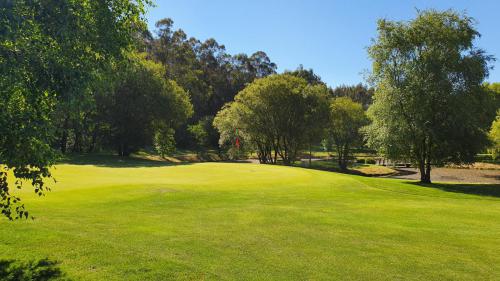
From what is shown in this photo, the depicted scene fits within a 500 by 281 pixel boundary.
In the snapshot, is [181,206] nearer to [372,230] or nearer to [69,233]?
[69,233]

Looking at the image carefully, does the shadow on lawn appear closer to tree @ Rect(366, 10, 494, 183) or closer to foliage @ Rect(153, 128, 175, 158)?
tree @ Rect(366, 10, 494, 183)

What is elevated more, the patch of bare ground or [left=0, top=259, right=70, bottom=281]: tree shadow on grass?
the patch of bare ground

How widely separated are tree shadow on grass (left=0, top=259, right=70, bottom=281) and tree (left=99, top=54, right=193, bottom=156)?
53.4 meters

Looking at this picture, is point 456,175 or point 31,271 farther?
point 456,175

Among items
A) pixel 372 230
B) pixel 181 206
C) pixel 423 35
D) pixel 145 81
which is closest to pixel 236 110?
pixel 145 81

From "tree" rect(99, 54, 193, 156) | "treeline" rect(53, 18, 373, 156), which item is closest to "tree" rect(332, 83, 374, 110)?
"treeline" rect(53, 18, 373, 156)

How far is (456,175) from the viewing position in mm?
61469

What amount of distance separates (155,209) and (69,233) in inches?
207

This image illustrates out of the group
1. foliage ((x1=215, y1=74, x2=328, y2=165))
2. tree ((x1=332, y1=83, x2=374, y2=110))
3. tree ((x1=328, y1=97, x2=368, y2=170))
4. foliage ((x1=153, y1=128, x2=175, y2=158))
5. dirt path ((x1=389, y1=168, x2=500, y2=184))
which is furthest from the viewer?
tree ((x1=332, y1=83, x2=374, y2=110))

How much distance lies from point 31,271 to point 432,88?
32.7 m

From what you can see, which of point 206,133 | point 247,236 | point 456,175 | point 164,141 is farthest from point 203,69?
point 247,236

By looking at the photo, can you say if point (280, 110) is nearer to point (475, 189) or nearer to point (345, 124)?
point (345, 124)

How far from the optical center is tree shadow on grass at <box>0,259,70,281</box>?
8688 millimetres

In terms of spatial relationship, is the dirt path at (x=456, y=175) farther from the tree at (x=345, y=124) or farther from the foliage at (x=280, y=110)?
the foliage at (x=280, y=110)
